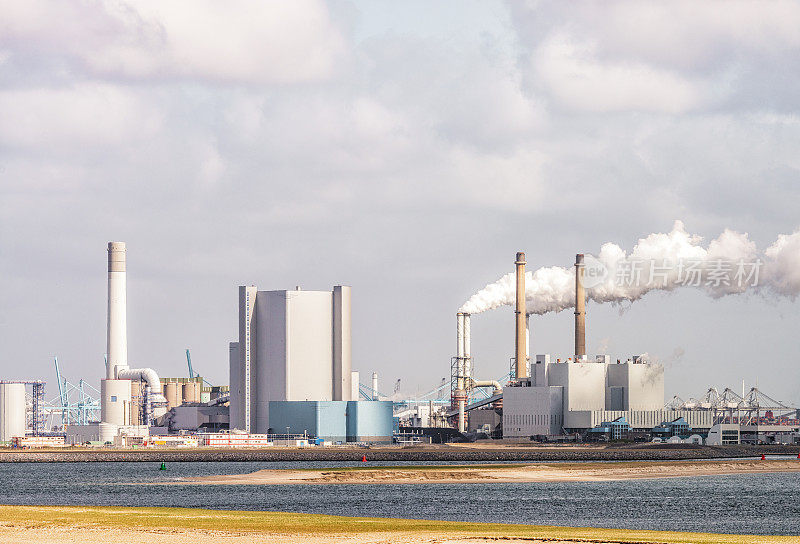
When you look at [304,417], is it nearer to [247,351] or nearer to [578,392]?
[247,351]

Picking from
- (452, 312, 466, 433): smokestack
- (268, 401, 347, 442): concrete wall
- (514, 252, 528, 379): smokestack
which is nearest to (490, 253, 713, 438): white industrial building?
(514, 252, 528, 379): smokestack

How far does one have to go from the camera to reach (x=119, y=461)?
171125 mm

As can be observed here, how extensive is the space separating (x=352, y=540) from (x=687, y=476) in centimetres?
7881

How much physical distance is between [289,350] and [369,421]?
1609 centimetres

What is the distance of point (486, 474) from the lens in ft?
367

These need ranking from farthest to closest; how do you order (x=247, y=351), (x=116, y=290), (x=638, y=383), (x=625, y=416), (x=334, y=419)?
(x=116, y=290), (x=247, y=351), (x=334, y=419), (x=638, y=383), (x=625, y=416)

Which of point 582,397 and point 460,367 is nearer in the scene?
point 582,397

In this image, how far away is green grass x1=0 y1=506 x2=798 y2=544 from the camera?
150 feet

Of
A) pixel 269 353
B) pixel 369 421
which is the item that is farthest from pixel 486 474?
pixel 369 421

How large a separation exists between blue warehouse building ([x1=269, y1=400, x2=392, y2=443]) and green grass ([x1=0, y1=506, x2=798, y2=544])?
11821 cm

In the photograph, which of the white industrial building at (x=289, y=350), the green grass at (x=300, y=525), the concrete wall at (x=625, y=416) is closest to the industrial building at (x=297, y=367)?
the white industrial building at (x=289, y=350)

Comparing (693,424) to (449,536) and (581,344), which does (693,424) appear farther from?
(449,536)

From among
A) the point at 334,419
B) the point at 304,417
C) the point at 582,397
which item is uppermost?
the point at 582,397

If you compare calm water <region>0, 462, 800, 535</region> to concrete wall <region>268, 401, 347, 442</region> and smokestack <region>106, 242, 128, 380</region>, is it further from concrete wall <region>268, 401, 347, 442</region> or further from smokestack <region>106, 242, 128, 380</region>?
smokestack <region>106, 242, 128, 380</region>
